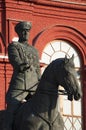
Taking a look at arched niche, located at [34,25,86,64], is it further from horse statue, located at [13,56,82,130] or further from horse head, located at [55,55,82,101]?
horse head, located at [55,55,82,101]

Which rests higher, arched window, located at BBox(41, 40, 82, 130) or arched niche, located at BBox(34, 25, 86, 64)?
arched niche, located at BBox(34, 25, 86, 64)

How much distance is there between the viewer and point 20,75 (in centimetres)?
1312

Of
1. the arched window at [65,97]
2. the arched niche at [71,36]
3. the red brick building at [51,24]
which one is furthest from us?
the arched niche at [71,36]

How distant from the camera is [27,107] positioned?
12.6 meters

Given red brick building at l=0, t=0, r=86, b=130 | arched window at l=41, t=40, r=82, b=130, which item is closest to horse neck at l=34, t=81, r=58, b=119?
red brick building at l=0, t=0, r=86, b=130

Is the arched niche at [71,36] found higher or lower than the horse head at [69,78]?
higher

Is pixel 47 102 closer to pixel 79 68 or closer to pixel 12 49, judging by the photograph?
pixel 12 49

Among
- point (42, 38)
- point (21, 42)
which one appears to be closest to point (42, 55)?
point (42, 38)

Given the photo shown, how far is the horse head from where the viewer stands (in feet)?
39.2

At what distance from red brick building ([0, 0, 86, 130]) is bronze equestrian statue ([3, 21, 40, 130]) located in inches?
493

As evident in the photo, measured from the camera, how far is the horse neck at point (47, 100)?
488 inches

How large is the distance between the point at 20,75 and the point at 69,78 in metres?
1.37

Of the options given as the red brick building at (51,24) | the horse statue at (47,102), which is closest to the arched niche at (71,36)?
the red brick building at (51,24)

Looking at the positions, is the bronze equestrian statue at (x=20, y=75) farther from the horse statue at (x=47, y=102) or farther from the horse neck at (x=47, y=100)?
the horse neck at (x=47, y=100)
